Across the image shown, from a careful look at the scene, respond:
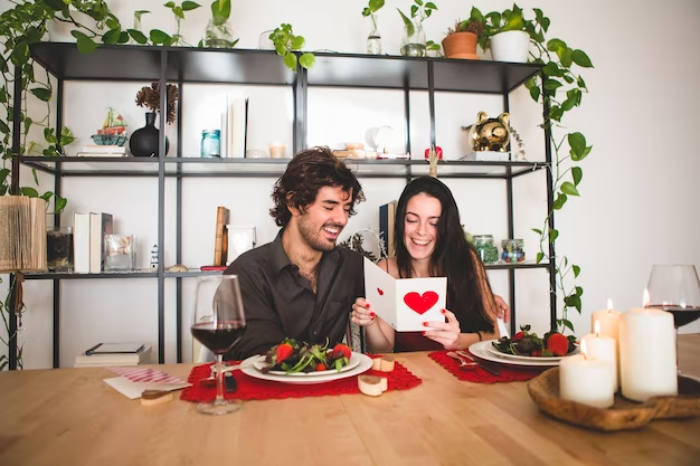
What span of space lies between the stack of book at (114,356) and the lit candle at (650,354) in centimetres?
199

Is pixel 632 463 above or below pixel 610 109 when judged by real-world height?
below

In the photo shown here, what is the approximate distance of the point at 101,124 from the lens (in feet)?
8.68

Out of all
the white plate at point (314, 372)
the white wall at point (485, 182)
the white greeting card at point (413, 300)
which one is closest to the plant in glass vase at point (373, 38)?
the white wall at point (485, 182)

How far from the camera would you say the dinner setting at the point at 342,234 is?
807 millimetres

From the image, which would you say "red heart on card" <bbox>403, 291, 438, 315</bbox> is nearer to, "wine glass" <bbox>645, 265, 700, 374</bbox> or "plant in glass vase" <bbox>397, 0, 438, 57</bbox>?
"wine glass" <bbox>645, 265, 700, 374</bbox>

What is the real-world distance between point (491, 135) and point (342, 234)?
968 millimetres

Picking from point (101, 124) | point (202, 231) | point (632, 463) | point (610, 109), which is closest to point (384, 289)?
point (632, 463)

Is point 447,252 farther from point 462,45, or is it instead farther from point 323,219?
point 462,45

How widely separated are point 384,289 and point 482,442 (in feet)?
2.11

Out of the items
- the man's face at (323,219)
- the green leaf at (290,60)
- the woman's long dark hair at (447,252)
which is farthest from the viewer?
the green leaf at (290,60)

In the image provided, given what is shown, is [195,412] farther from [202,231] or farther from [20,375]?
[202,231]

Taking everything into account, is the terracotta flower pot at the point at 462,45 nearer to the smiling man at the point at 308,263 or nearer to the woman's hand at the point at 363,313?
the smiling man at the point at 308,263

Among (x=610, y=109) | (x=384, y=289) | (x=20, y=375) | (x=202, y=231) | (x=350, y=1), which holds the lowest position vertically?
(x=20, y=375)

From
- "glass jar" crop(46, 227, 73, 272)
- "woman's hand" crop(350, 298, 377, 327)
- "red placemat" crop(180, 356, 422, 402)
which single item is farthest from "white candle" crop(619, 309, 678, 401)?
"glass jar" crop(46, 227, 73, 272)
